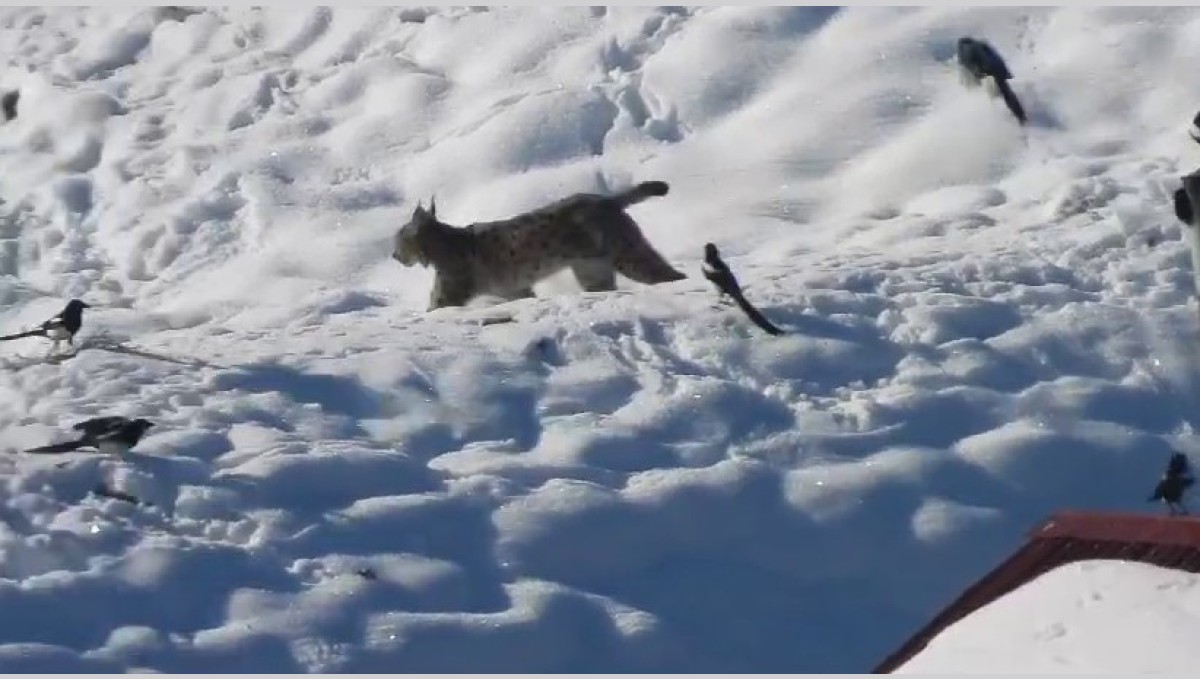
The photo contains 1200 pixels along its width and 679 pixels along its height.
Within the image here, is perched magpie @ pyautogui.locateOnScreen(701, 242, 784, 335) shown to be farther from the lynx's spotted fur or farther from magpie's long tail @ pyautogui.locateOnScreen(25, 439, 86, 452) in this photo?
magpie's long tail @ pyautogui.locateOnScreen(25, 439, 86, 452)

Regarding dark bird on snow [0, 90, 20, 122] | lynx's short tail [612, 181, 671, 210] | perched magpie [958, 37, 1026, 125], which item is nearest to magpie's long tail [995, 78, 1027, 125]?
perched magpie [958, 37, 1026, 125]

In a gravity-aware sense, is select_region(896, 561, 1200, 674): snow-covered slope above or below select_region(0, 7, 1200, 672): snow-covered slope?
below

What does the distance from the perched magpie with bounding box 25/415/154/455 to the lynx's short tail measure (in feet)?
12.4

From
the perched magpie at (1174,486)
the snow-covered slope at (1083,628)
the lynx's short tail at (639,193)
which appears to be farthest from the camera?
the lynx's short tail at (639,193)

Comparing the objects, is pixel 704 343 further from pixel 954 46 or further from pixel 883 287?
pixel 954 46

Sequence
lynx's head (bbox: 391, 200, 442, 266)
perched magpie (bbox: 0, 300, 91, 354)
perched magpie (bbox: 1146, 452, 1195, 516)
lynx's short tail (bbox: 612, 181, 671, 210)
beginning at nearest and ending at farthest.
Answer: perched magpie (bbox: 1146, 452, 1195, 516), perched magpie (bbox: 0, 300, 91, 354), lynx's short tail (bbox: 612, 181, 671, 210), lynx's head (bbox: 391, 200, 442, 266)

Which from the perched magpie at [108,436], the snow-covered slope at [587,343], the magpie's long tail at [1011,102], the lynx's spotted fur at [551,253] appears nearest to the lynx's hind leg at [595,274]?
the lynx's spotted fur at [551,253]

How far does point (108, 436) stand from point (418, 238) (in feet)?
12.8

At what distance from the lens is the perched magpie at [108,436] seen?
332 inches

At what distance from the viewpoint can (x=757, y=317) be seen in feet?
32.3

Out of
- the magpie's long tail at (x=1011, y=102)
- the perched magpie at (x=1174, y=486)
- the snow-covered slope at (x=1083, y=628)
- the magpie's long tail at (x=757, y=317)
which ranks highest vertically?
the magpie's long tail at (x=1011, y=102)

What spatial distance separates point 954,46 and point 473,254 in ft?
13.0

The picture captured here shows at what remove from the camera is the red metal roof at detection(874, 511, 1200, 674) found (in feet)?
16.9

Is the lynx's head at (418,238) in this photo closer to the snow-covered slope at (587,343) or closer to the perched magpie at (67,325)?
the snow-covered slope at (587,343)
